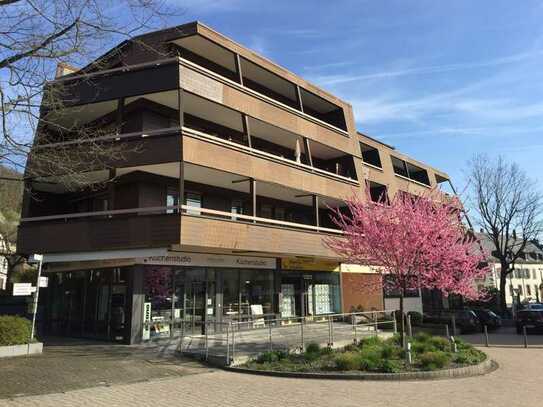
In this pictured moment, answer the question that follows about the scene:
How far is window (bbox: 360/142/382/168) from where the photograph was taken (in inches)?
1416

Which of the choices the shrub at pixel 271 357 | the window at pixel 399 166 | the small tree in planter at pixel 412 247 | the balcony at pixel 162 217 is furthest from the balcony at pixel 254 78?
the shrub at pixel 271 357

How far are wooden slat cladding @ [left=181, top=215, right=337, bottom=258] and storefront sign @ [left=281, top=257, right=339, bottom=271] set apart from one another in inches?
59.6

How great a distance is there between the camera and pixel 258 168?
22125mm

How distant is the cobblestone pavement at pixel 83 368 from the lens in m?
10.8

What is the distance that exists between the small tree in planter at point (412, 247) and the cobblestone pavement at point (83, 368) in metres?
7.25

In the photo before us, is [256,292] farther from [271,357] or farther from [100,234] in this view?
[271,357]

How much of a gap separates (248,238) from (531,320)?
18.0 meters

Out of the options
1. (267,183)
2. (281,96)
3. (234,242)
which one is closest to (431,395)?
(234,242)

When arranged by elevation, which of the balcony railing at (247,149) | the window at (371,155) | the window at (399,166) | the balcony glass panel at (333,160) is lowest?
the balcony railing at (247,149)

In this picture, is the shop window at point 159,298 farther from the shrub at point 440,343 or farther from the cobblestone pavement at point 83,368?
the shrub at point 440,343

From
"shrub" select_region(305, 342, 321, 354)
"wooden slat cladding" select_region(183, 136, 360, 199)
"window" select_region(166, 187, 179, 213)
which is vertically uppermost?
"wooden slat cladding" select_region(183, 136, 360, 199)

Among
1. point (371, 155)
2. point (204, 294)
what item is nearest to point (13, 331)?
point (204, 294)

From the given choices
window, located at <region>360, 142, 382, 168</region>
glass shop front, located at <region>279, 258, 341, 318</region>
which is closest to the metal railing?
glass shop front, located at <region>279, 258, 341, 318</region>

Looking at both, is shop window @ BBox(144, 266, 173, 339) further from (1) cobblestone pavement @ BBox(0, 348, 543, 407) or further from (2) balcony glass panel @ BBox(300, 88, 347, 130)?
(2) balcony glass panel @ BBox(300, 88, 347, 130)
